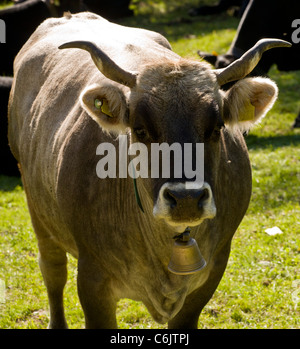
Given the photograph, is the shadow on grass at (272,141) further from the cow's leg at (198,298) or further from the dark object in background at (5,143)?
the cow's leg at (198,298)

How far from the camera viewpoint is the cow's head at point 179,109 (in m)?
3.25

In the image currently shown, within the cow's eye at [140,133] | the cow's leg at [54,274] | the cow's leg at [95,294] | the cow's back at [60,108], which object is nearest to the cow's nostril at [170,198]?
the cow's eye at [140,133]

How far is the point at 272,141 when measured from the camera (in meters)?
9.61

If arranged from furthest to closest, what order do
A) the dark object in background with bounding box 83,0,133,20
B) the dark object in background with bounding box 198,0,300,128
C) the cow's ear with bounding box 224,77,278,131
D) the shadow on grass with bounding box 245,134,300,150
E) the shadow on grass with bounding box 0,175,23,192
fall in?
the dark object in background with bounding box 83,0,133,20 → the dark object in background with bounding box 198,0,300,128 → the shadow on grass with bounding box 245,134,300,150 → the shadow on grass with bounding box 0,175,23,192 → the cow's ear with bounding box 224,77,278,131

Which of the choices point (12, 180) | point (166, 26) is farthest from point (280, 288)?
point (166, 26)

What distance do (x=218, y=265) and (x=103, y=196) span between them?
3.13ft

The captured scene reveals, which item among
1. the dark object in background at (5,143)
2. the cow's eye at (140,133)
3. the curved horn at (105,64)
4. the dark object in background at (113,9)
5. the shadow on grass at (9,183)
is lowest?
the dark object in background at (113,9)

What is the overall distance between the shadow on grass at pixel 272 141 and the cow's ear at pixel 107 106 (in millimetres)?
5785

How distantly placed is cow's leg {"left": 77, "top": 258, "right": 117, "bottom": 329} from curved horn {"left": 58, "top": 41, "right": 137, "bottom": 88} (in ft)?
4.15

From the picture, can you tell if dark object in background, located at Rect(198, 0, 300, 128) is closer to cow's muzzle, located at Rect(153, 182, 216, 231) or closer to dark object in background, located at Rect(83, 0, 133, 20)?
cow's muzzle, located at Rect(153, 182, 216, 231)

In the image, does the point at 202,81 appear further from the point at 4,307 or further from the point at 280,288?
the point at 4,307

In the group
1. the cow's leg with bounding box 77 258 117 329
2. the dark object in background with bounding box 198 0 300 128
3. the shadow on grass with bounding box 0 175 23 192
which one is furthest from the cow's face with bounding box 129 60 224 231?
the dark object in background with bounding box 198 0 300 128

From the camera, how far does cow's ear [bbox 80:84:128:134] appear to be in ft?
12.1
